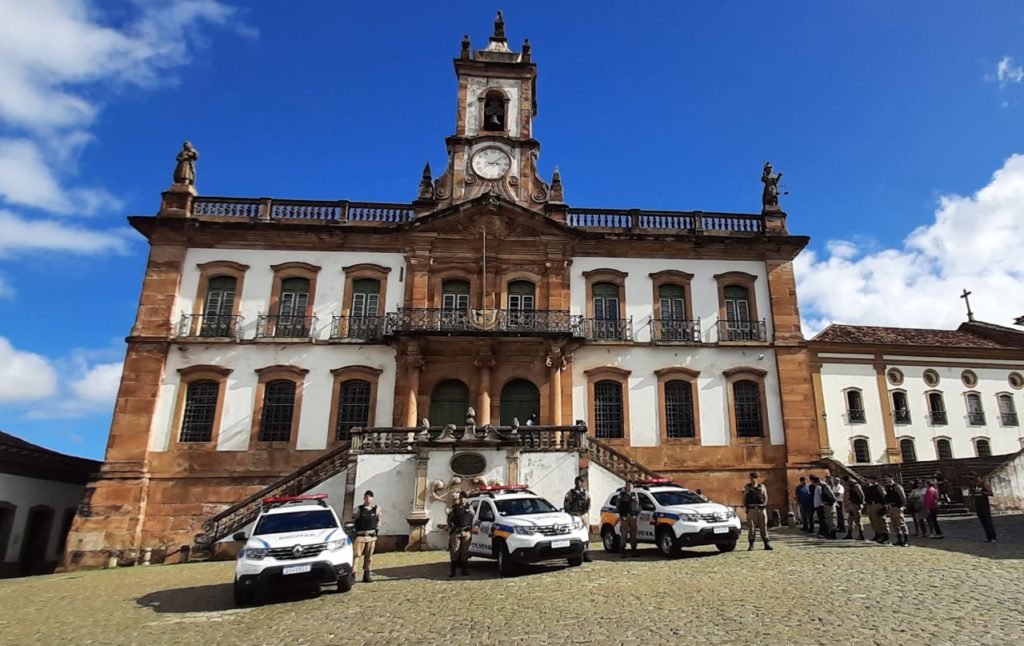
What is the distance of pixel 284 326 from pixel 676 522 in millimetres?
15624

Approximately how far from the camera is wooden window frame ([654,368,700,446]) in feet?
70.8

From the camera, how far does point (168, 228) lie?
73.0 ft

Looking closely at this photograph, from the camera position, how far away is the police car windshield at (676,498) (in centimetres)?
1348

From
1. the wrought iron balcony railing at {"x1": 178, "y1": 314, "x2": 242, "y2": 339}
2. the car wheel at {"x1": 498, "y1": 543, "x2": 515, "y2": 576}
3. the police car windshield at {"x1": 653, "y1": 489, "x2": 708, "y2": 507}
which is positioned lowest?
the car wheel at {"x1": 498, "y1": 543, "x2": 515, "y2": 576}

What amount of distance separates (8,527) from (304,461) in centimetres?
1005

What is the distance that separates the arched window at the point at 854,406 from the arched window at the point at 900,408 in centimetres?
186

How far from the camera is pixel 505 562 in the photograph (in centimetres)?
1142

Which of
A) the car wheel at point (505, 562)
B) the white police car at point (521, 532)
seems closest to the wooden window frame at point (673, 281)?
the white police car at point (521, 532)

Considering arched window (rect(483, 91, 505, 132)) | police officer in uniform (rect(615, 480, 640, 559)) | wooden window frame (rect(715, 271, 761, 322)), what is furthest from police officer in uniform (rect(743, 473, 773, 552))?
arched window (rect(483, 91, 505, 132))

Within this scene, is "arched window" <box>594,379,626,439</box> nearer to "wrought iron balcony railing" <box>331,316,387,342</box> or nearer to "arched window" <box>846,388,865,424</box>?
"wrought iron balcony railing" <box>331,316,387,342</box>

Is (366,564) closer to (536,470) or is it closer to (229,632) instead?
(229,632)

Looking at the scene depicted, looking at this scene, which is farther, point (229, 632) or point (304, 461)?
point (304, 461)

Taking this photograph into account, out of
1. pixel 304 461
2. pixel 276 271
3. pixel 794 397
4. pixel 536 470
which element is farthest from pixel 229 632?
pixel 794 397

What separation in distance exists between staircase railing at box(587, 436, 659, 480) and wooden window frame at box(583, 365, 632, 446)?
2550 mm
